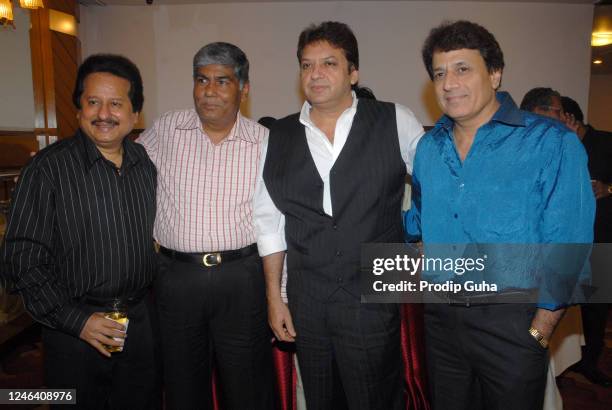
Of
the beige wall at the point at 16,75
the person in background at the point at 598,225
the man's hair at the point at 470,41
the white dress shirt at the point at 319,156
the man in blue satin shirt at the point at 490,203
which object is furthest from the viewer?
the beige wall at the point at 16,75

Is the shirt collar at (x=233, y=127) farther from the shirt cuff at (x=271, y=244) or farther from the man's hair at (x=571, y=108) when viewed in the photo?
the man's hair at (x=571, y=108)

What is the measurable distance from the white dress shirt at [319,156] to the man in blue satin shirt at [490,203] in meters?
0.18

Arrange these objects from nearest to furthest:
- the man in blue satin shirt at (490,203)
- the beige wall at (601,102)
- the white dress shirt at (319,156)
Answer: the man in blue satin shirt at (490,203) < the white dress shirt at (319,156) < the beige wall at (601,102)

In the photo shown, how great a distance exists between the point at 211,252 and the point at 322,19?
4.74 m

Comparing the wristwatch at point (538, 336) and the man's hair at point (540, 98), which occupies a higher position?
the man's hair at point (540, 98)

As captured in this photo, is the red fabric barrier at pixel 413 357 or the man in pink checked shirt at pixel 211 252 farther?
the red fabric barrier at pixel 413 357

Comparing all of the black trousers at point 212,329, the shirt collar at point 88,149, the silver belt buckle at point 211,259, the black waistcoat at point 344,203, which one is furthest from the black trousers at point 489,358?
the shirt collar at point 88,149

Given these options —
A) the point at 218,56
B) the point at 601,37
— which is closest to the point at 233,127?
the point at 218,56

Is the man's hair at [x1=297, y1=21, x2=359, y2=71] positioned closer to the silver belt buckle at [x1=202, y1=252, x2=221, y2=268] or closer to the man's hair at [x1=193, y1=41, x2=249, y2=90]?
the man's hair at [x1=193, y1=41, x2=249, y2=90]

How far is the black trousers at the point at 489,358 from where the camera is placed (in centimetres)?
139

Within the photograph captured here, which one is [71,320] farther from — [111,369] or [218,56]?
[218,56]

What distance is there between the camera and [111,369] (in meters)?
1.62

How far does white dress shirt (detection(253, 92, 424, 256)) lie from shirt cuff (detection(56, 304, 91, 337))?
706 mm

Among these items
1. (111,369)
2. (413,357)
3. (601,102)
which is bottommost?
(413,357)
